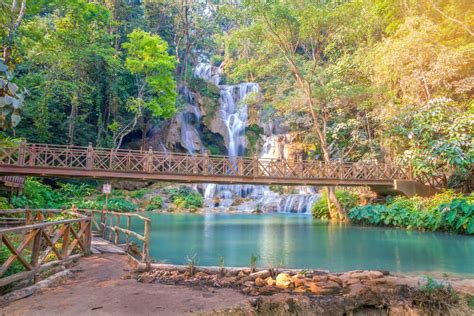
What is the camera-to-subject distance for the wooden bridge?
14.3m

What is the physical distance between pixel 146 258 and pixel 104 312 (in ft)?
7.24

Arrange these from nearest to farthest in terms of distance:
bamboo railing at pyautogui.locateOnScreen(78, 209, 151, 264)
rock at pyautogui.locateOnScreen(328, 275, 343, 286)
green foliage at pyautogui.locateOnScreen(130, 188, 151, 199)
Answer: rock at pyautogui.locateOnScreen(328, 275, 343, 286)
bamboo railing at pyautogui.locateOnScreen(78, 209, 151, 264)
green foliage at pyautogui.locateOnScreen(130, 188, 151, 199)

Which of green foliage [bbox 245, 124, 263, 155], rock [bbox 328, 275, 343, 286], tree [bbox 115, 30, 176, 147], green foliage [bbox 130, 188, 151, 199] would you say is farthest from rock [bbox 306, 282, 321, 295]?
green foliage [bbox 245, 124, 263, 155]

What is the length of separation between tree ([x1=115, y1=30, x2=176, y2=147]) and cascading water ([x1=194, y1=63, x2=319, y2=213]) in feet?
17.7

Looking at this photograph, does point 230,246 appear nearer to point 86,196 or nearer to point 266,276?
point 266,276

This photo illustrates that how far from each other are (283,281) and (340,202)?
611 inches

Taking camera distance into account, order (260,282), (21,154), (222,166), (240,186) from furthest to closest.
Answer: (240,186) < (222,166) < (21,154) < (260,282)

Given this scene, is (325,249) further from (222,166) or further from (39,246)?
(222,166)

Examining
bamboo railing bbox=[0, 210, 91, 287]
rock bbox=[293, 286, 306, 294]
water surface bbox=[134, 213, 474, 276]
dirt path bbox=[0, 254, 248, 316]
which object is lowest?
water surface bbox=[134, 213, 474, 276]

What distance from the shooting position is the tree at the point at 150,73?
77.9 ft

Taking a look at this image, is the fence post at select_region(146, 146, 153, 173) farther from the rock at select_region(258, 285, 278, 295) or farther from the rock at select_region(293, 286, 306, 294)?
the rock at select_region(293, 286, 306, 294)

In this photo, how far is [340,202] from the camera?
19.8 metres

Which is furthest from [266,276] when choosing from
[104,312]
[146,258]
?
[104,312]

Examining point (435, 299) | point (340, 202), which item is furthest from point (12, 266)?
point (340, 202)
